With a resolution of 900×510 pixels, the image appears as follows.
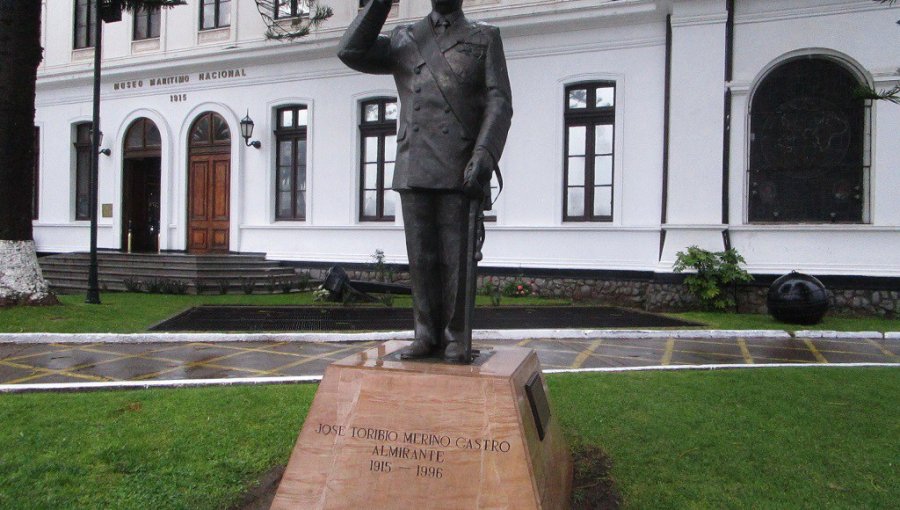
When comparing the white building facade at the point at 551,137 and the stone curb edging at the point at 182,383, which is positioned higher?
the white building facade at the point at 551,137

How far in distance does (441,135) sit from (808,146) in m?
9.82

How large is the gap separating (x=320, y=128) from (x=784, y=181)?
955cm

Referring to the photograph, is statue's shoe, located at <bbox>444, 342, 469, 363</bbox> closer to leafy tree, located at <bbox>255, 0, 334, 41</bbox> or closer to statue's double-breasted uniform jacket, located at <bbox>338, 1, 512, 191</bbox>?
statue's double-breasted uniform jacket, located at <bbox>338, 1, 512, 191</bbox>

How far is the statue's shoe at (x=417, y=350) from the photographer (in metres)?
3.62

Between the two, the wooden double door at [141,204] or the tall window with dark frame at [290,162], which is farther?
the wooden double door at [141,204]

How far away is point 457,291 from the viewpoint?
372cm

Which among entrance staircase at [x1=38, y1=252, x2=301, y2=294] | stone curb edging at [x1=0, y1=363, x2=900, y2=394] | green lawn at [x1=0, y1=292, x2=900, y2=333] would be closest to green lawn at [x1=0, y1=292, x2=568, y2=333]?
green lawn at [x1=0, y1=292, x2=900, y2=333]

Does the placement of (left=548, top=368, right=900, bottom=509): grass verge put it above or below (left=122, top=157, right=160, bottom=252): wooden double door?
below

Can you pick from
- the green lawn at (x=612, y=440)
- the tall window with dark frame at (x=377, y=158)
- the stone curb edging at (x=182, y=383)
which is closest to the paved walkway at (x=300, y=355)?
the stone curb edging at (x=182, y=383)

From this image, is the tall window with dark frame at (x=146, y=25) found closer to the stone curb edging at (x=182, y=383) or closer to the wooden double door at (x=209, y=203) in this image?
the wooden double door at (x=209, y=203)

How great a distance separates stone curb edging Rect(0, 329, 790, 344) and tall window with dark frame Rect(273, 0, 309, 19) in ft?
28.9

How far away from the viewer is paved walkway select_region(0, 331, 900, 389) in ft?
20.6

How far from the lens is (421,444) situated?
294 centimetres

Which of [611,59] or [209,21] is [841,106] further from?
[209,21]
